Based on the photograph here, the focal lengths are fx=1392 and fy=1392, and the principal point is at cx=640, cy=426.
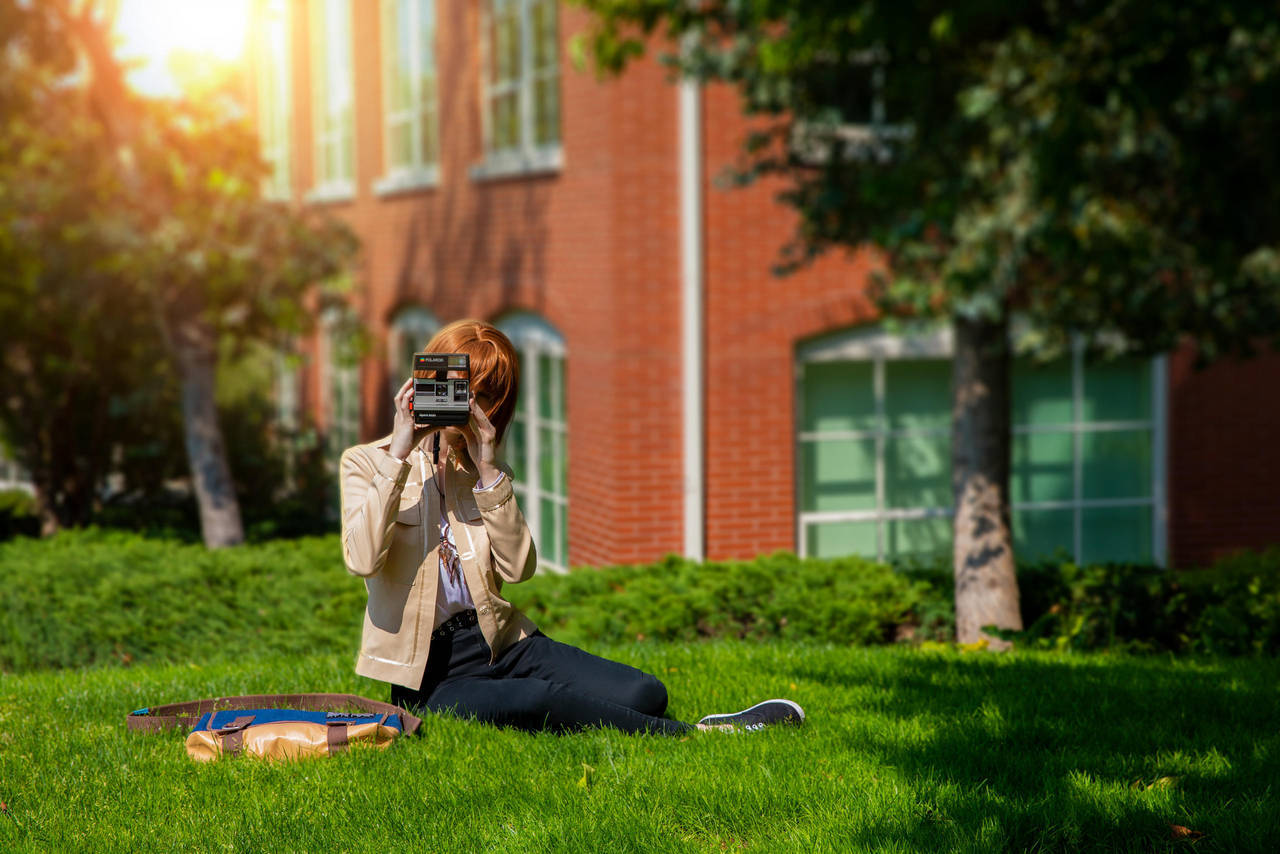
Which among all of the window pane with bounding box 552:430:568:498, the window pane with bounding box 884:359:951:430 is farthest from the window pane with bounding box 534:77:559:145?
the window pane with bounding box 884:359:951:430

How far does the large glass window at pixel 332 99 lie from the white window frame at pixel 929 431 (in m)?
8.62

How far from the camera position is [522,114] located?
1259 cm

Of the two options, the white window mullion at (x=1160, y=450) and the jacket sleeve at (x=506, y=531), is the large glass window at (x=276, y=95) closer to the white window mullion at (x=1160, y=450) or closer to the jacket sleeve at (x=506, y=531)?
the white window mullion at (x=1160, y=450)

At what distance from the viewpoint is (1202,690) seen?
5.37 meters

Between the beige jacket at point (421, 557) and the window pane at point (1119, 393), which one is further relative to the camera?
the window pane at point (1119, 393)

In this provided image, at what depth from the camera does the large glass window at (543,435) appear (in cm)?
1241

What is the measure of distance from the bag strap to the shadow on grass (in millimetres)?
1621

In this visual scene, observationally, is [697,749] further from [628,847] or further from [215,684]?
[215,684]

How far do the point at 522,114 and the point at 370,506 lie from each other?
873cm

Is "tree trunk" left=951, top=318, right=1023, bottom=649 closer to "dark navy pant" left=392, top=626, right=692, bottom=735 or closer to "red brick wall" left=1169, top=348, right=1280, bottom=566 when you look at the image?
"dark navy pant" left=392, top=626, right=692, bottom=735

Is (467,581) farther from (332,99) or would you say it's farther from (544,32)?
(332,99)

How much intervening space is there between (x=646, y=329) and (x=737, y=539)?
180 cm

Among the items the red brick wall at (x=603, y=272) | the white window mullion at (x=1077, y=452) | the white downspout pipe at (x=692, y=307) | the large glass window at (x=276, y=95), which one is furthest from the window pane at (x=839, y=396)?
the large glass window at (x=276, y=95)

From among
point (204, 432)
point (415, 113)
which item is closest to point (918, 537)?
point (204, 432)
